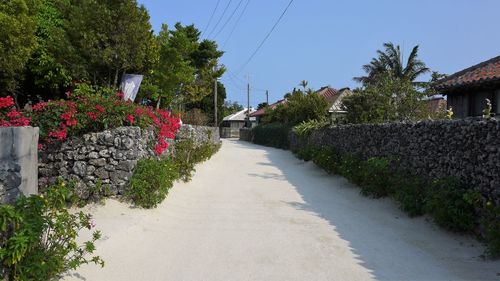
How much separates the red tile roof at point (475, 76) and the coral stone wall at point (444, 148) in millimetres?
3575

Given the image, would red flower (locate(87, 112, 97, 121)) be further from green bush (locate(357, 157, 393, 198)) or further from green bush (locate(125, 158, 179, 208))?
green bush (locate(357, 157, 393, 198))

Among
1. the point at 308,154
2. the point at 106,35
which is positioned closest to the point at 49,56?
the point at 106,35

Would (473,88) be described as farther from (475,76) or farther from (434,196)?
(434,196)

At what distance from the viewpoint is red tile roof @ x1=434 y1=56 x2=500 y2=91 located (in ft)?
43.9

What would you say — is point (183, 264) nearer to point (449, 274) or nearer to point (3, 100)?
point (449, 274)

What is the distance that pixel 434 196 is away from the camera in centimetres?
762

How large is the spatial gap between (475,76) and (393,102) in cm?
466

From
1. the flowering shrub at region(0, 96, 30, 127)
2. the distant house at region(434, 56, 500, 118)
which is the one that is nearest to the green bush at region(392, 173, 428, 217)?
the distant house at region(434, 56, 500, 118)

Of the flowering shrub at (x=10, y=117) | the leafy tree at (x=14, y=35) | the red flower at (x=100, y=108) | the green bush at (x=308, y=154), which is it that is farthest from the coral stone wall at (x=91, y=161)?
the green bush at (x=308, y=154)

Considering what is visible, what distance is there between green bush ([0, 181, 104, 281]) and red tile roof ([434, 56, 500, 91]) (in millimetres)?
12078

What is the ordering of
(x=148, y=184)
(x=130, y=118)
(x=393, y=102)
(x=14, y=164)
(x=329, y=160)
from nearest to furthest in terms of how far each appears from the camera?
(x=14, y=164), (x=148, y=184), (x=130, y=118), (x=329, y=160), (x=393, y=102)

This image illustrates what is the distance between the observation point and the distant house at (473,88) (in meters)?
13.6

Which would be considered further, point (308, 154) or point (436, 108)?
point (436, 108)

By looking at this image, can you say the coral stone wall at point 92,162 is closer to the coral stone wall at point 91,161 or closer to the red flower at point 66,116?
the coral stone wall at point 91,161
